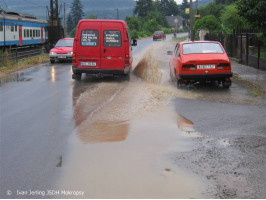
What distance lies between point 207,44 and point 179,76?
1773mm

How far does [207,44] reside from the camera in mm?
14477

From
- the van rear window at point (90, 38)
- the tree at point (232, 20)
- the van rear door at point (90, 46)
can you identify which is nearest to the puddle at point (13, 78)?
the van rear door at point (90, 46)

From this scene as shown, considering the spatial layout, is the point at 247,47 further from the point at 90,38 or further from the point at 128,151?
the point at 128,151

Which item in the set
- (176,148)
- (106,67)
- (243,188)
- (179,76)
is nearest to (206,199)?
(243,188)

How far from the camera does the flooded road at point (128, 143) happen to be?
5191 millimetres

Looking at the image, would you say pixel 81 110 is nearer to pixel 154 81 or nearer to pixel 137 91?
pixel 137 91

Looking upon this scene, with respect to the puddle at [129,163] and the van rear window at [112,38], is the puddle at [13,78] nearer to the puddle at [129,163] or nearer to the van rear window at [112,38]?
the van rear window at [112,38]

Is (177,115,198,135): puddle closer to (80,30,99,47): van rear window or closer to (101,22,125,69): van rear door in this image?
(101,22,125,69): van rear door

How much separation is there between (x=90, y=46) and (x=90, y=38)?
0.94 feet

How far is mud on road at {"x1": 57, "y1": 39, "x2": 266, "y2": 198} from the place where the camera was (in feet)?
17.0

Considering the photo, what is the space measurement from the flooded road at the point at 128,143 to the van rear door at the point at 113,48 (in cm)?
277

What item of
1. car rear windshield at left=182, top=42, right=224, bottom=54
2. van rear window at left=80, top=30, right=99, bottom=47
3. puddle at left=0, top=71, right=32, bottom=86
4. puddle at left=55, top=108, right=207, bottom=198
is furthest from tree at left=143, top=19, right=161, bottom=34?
puddle at left=55, top=108, right=207, bottom=198

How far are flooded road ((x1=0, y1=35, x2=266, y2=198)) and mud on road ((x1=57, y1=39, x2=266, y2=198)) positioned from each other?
0.01m

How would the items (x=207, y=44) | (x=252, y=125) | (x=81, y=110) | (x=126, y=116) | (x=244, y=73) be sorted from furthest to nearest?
(x=244, y=73) → (x=207, y=44) → (x=81, y=110) → (x=126, y=116) → (x=252, y=125)
